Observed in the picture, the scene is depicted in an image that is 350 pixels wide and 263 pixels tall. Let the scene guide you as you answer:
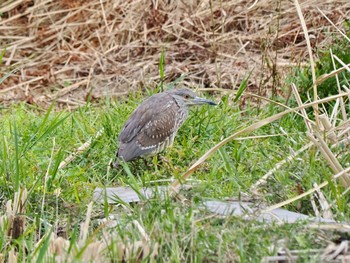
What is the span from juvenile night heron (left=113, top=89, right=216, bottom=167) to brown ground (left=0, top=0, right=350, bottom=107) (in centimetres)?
229

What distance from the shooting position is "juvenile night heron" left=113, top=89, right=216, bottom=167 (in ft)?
25.3

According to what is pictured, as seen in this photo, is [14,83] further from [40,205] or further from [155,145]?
[40,205]

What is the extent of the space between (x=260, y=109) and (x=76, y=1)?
4861 mm

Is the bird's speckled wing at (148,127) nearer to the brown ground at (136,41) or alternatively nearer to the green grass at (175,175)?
the green grass at (175,175)

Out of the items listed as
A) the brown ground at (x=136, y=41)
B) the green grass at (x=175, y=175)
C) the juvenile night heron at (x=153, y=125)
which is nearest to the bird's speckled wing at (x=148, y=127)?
the juvenile night heron at (x=153, y=125)

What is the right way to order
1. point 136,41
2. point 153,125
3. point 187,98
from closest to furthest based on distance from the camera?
point 153,125
point 187,98
point 136,41

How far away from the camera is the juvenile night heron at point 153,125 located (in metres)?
7.72

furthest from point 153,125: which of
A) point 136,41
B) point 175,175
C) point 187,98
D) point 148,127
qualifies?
point 136,41

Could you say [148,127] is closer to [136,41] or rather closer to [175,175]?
[175,175]

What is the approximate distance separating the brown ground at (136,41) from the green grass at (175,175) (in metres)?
→ 1.39

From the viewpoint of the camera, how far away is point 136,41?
12219 millimetres

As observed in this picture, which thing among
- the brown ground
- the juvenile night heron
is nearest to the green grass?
the juvenile night heron

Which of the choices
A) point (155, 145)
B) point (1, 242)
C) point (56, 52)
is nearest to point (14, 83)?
point (56, 52)

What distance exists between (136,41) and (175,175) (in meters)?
6.32
